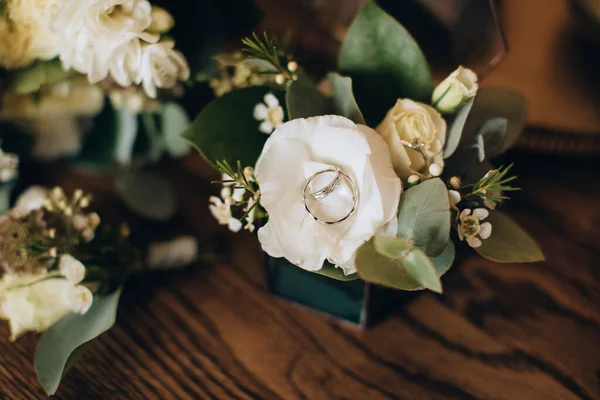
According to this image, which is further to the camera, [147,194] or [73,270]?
[147,194]

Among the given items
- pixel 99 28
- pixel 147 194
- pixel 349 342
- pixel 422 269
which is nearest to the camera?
pixel 422 269

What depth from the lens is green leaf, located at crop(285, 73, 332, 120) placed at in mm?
440

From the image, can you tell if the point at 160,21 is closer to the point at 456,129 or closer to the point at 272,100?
the point at 272,100

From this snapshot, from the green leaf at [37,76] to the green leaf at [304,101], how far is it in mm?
269

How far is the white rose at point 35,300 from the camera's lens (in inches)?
19.8

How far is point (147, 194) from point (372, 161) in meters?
0.37

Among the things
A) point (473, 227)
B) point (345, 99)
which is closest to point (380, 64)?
point (345, 99)

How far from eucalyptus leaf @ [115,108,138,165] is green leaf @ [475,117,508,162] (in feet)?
1.30

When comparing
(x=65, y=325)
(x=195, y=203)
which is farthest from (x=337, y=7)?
(x=65, y=325)

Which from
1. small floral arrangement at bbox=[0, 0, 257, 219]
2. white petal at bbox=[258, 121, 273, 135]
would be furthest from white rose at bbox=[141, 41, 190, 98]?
white petal at bbox=[258, 121, 273, 135]

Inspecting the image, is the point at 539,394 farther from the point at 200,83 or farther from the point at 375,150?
the point at 200,83

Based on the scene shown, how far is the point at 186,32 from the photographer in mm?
597

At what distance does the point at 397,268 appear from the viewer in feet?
1.25

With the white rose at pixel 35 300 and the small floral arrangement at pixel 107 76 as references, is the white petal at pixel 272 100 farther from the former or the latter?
the white rose at pixel 35 300
